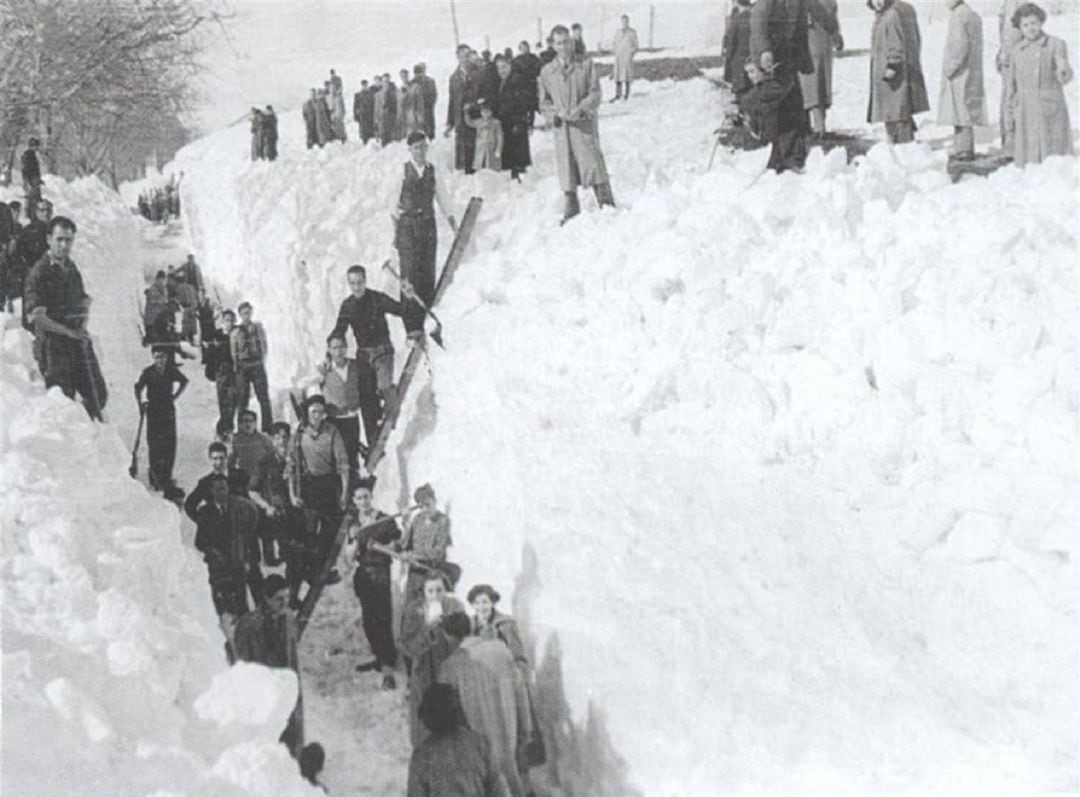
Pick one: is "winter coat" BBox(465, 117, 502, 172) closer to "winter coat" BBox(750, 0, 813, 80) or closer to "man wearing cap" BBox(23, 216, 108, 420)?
"winter coat" BBox(750, 0, 813, 80)

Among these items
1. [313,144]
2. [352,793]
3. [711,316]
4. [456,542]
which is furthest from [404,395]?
[313,144]

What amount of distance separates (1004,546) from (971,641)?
0.49m

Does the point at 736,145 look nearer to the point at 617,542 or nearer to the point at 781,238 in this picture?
the point at 781,238

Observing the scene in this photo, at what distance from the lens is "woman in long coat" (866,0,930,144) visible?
930 cm

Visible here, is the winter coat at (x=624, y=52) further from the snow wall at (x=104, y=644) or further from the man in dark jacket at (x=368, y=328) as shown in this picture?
the snow wall at (x=104, y=644)

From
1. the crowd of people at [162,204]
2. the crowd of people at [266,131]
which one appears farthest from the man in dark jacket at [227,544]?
the crowd of people at [162,204]

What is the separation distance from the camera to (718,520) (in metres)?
6.21

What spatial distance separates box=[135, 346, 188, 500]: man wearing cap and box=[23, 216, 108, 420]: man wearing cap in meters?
0.93

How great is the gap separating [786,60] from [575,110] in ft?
5.66

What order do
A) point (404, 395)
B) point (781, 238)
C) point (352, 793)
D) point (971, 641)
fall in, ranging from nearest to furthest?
point (971, 641), point (352, 793), point (781, 238), point (404, 395)

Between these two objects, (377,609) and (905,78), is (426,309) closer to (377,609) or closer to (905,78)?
(377,609)

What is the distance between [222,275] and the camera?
21.8 m

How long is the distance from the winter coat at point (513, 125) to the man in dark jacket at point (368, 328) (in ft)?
12.2

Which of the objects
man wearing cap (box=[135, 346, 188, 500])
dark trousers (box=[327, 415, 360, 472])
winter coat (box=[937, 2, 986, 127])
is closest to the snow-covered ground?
dark trousers (box=[327, 415, 360, 472])
